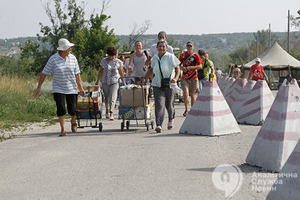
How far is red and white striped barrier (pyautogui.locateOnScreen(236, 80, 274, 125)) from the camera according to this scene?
500 inches

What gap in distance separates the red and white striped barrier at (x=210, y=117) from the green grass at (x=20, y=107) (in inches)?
186

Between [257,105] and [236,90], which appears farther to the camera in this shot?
[236,90]

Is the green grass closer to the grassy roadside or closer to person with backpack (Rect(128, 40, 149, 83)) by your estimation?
the grassy roadside

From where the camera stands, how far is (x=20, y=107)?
17.3 meters

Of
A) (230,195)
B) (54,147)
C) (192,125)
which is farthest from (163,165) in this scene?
(192,125)

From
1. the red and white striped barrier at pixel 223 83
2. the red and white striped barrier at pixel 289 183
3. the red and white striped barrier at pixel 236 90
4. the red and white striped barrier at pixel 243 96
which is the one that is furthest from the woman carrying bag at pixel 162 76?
the red and white striped barrier at pixel 223 83

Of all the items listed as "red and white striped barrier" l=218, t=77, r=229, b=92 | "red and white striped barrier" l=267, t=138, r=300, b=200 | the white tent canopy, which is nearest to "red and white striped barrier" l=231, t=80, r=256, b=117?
"red and white striped barrier" l=267, t=138, r=300, b=200

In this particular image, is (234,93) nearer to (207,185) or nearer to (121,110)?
(121,110)

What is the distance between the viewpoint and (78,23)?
39469 mm

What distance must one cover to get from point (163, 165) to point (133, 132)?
4407mm

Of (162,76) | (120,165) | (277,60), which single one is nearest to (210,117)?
(162,76)

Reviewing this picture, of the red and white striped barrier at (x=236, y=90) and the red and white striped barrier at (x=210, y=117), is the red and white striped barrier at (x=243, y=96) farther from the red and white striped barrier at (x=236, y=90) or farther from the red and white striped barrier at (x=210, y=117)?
the red and white striped barrier at (x=210, y=117)

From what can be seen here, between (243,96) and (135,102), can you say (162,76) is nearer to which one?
(135,102)

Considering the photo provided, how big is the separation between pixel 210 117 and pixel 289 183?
5.45m
